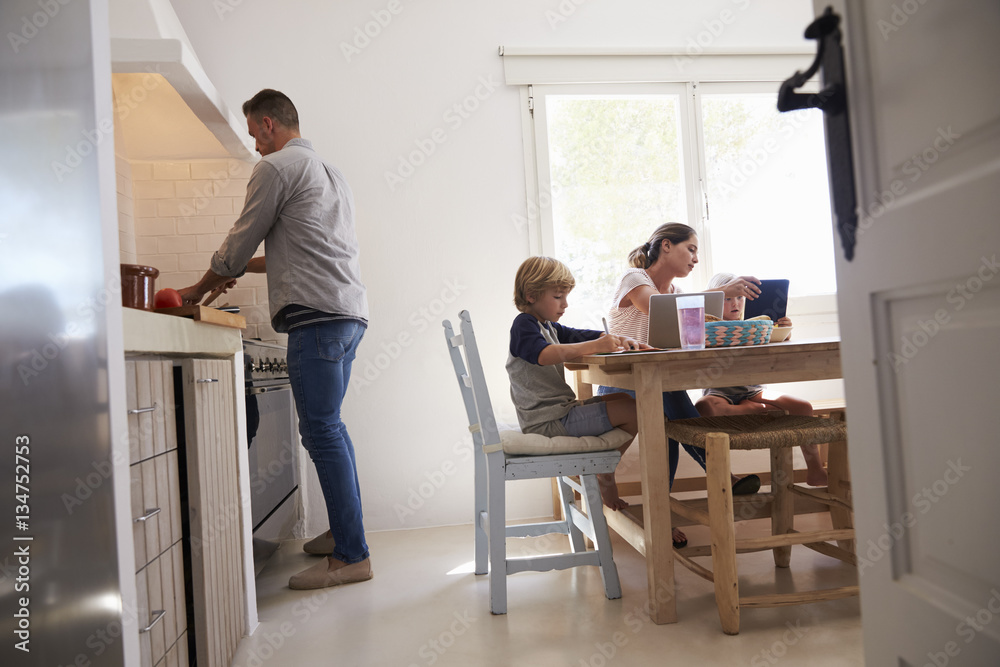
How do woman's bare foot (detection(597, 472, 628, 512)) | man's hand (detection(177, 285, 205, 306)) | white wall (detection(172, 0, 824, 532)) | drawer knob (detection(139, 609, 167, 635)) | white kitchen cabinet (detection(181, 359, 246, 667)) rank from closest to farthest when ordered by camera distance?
drawer knob (detection(139, 609, 167, 635)) → white kitchen cabinet (detection(181, 359, 246, 667)) → man's hand (detection(177, 285, 205, 306)) → woman's bare foot (detection(597, 472, 628, 512)) → white wall (detection(172, 0, 824, 532))

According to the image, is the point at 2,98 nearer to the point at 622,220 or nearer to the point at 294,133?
the point at 294,133

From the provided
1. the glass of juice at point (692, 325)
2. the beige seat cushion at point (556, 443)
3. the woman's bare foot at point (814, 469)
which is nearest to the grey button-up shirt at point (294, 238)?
the beige seat cushion at point (556, 443)

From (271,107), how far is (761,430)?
73.4 inches

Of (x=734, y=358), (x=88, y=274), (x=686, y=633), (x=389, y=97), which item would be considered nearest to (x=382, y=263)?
(x=389, y=97)

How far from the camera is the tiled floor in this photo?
5.47ft

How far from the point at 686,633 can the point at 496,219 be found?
2.00 metres

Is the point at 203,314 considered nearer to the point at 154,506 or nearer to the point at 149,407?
the point at 149,407

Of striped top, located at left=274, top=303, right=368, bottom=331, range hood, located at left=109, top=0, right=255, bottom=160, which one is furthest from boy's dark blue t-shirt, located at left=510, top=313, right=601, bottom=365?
range hood, located at left=109, top=0, right=255, bottom=160

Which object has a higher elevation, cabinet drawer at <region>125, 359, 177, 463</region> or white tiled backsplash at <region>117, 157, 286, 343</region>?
white tiled backsplash at <region>117, 157, 286, 343</region>

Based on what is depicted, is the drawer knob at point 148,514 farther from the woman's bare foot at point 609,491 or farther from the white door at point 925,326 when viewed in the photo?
the woman's bare foot at point 609,491

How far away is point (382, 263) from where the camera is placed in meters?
3.13

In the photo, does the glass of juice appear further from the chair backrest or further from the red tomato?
the red tomato

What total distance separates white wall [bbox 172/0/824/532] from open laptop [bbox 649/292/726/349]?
109cm

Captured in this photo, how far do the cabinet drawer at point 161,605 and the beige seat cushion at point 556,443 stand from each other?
913 mm
